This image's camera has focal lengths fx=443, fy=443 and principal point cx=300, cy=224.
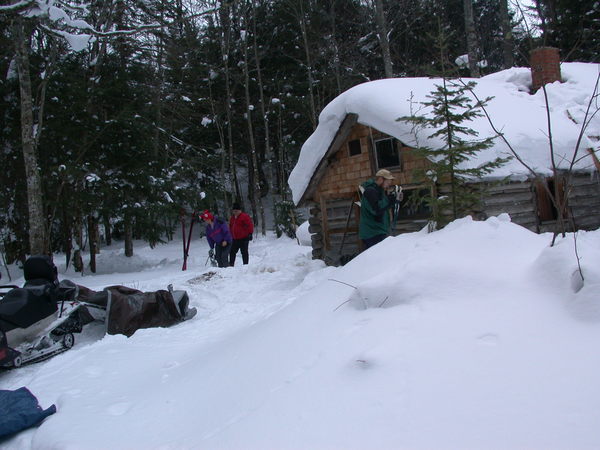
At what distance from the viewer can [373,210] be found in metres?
7.18

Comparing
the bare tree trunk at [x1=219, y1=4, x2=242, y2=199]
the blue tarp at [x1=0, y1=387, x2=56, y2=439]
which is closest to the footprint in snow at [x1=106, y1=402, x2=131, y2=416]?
the blue tarp at [x1=0, y1=387, x2=56, y2=439]

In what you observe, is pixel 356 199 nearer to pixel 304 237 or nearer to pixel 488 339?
pixel 304 237

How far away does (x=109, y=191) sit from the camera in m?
14.7


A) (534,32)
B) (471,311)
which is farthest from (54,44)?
(471,311)

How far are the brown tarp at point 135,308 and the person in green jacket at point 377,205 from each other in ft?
10.6

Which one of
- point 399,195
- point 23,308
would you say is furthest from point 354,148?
point 23,308

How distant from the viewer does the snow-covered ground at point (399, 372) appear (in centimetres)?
206

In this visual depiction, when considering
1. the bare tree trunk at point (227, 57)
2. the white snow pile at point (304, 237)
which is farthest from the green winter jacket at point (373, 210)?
the bare tree trunk at point (227, 57)

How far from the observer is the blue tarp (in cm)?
330

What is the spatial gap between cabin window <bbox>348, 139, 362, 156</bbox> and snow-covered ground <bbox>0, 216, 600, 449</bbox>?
705 cm

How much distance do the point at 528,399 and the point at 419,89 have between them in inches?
406

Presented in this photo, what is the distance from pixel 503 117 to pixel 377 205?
18.3 feet

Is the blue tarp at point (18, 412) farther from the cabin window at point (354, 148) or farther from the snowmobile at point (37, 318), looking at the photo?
the cabin window at point (354, 148)

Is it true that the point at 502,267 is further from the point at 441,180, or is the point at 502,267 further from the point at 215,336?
the point at 215,336
